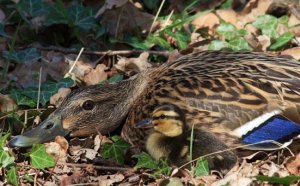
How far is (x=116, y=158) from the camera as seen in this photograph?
6172 millimetres

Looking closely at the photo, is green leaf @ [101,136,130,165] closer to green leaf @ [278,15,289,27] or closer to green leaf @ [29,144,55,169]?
green leaf @ [29,144,55,169]

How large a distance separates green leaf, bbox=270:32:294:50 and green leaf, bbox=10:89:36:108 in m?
2.27

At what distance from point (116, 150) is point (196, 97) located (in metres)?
0.69

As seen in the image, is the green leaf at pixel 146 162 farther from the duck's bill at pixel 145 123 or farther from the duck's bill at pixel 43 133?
the duck's bill at pixel 43 133

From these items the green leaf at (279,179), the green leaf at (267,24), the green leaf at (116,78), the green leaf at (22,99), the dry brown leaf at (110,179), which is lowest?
the dry brown leaf at (110,179)

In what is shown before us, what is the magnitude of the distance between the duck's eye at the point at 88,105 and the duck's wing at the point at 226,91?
0.30 m

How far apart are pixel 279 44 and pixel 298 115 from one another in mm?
1945

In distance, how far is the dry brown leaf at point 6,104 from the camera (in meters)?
6.79

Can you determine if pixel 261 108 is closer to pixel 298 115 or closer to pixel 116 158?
pixel 298 115

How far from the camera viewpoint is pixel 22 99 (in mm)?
6801

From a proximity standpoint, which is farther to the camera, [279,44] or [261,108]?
[279,44]

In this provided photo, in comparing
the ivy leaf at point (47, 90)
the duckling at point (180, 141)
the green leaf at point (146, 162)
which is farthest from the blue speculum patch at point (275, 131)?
the ivy leaf at point (47, 90)

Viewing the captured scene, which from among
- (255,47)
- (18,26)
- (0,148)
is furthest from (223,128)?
(18,26)

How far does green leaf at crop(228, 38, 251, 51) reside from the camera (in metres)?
7.75
